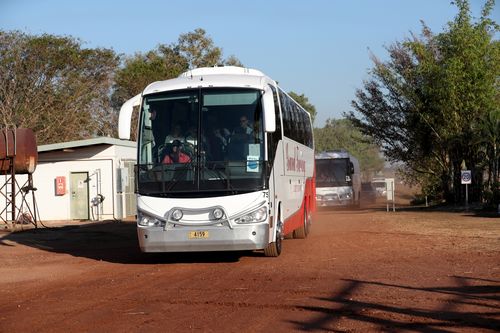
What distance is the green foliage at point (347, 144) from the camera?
342 feet

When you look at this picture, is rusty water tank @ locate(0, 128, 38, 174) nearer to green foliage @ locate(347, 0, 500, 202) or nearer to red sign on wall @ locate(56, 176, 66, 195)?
red sign on wall @ locate(56, 176, 66, 195)

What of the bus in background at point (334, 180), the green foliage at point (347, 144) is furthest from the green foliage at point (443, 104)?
the green foliage at point (347, 144)

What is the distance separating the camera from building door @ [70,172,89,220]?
31.2m

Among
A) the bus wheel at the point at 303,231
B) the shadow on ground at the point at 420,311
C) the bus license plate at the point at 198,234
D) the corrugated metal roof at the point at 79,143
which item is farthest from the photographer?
the corrugated metal roof at the point at 79,143

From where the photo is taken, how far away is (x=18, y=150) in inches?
945

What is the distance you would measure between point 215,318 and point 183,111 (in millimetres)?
6196

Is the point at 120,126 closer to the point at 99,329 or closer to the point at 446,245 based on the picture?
the point at 99,329

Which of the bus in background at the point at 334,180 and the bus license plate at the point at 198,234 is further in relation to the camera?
the bus in background at the point at 334,180

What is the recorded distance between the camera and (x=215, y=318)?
8.73 m

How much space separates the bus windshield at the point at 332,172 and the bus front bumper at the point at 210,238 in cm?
2472

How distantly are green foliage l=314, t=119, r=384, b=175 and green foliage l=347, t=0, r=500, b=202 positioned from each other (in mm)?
49250

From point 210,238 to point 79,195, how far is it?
19016 mm

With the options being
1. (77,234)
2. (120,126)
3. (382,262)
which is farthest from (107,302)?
(77,234)

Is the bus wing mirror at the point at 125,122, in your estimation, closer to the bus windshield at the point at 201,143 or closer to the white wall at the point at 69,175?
the bus windshield at the point at 201,143
